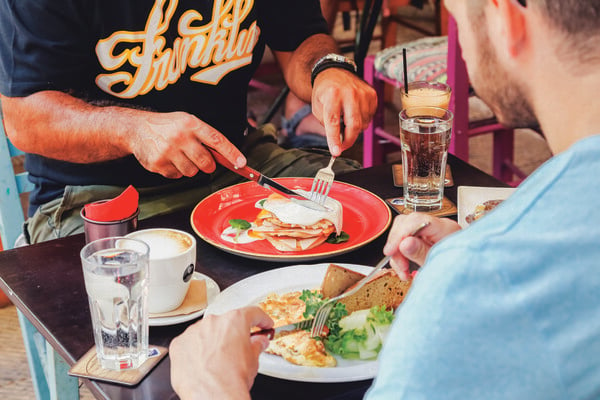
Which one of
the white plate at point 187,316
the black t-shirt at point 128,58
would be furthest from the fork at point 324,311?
the black t-shirt at point 128,58

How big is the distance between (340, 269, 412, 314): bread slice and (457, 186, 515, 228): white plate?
368 mm


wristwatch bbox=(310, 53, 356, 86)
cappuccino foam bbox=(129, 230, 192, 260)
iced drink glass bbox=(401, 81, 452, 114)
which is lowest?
cappuccino foam bbox=(129, 230, 192, 260)

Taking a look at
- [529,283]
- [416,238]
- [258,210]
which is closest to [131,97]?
[258,210]

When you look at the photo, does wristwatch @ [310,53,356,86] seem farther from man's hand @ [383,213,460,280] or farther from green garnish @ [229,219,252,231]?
man's hand @ [383,213,460,280]

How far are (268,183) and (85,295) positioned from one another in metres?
0.48

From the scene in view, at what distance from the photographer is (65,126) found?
1.70 metres

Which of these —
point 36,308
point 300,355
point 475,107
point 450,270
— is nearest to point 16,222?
point 36,308

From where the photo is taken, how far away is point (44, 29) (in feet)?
5.60

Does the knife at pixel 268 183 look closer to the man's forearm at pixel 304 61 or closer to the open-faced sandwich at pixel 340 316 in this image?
the open-faced sandwich at pixel 340 316

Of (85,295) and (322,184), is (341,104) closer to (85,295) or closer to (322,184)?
(322,184)

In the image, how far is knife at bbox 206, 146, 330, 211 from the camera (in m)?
1.52

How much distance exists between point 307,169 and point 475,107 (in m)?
1.33

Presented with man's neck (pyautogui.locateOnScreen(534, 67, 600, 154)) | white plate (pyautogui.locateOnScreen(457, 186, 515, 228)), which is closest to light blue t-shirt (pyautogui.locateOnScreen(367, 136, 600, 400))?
man's neck (pyautogui.locateOnScreen(534, 67, 600, 154))

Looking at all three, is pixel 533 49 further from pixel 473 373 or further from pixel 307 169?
pixel 307 169
